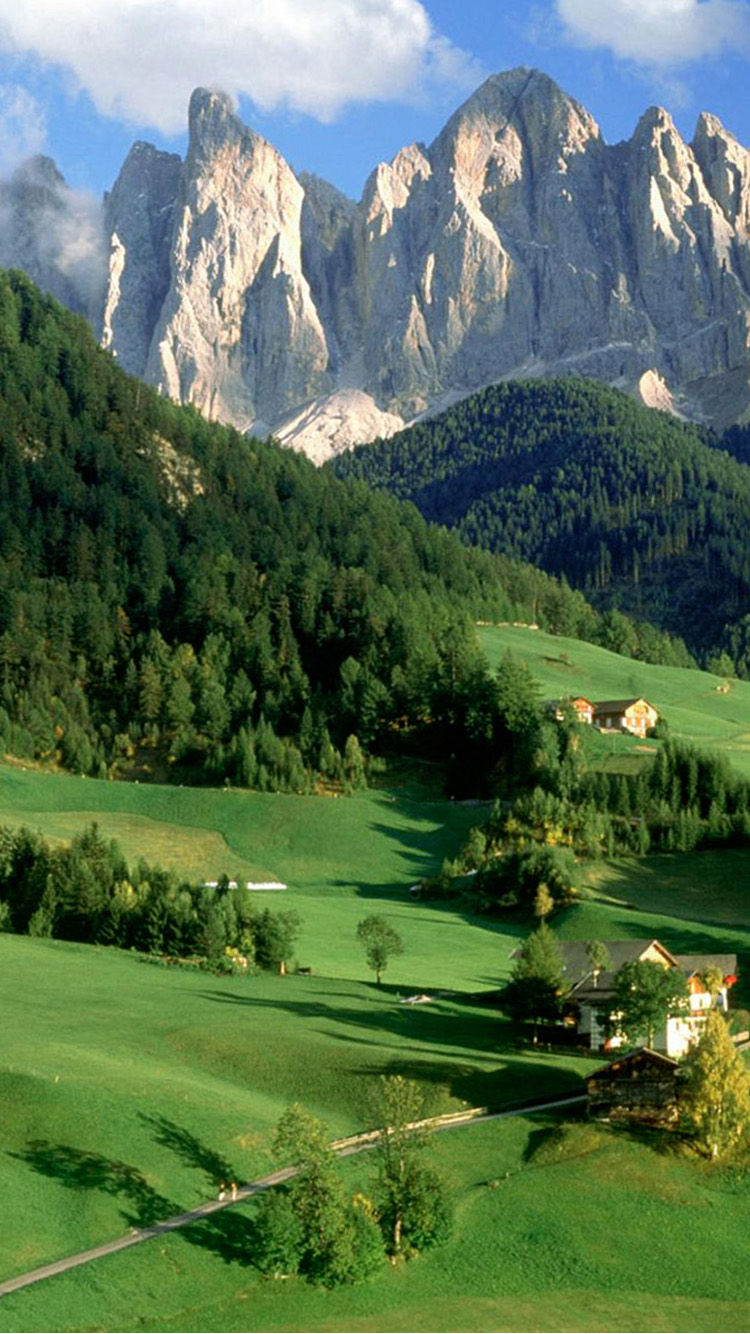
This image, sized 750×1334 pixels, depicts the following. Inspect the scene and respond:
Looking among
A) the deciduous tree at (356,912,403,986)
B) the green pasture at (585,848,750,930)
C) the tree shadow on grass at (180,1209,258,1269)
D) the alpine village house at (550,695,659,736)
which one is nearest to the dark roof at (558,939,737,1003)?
the deciduous tree at (356,912,403,986)

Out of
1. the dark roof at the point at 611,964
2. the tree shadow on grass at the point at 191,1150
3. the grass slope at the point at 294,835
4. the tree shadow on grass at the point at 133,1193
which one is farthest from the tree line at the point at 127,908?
the tree shadow on grass at the point at 133,1193

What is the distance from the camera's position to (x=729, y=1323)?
5688 cm

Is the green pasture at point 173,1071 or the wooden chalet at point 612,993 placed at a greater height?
the wooden chalet at point 612,993

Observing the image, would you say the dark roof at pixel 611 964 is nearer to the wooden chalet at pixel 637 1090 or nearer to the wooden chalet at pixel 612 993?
the wooden chalet at pixel 612 993

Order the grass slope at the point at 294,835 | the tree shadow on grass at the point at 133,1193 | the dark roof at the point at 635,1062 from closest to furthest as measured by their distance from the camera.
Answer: the tree shadow on grass at the point at 133,1193
the dark roof at the point at 635,1062
the grass slope at the point at 294,835

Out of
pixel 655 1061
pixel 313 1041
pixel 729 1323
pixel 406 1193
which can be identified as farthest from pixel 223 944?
pixel 729 1323

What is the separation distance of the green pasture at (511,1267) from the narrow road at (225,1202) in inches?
28.4

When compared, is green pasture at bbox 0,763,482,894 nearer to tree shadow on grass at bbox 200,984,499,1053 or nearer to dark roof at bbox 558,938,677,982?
dark roof at bbox 558,938,677,982

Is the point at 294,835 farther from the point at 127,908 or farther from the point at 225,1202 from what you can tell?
the point at 225,1202

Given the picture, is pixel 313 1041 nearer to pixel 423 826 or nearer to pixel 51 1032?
pixel 51 1032

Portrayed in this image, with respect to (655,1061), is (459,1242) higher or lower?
lower

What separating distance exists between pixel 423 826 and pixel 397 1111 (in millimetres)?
92984

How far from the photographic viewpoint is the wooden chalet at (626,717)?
184 metres

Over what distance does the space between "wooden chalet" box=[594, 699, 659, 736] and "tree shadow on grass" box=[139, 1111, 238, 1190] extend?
391ft
